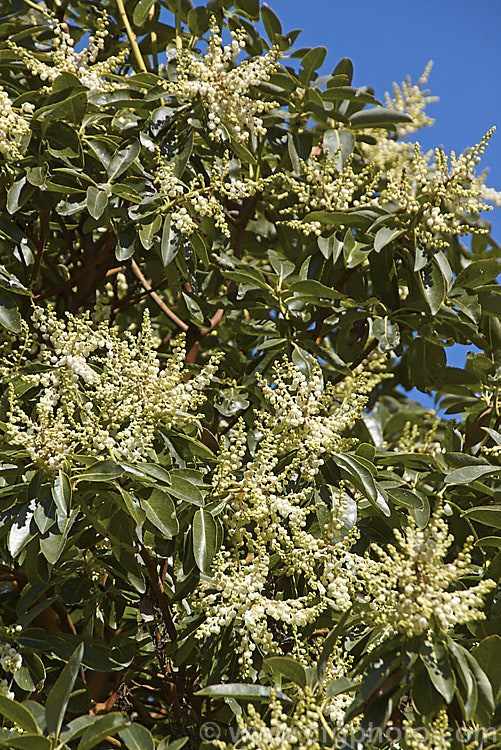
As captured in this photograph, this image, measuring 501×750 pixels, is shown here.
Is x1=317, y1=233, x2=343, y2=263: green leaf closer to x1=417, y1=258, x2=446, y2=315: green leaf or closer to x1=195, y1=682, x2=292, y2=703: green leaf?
x1=417, y1=258, x2=446, y2=315: green leaf

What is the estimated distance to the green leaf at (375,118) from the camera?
9.25ft

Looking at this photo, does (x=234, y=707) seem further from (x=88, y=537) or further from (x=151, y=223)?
(x=151, y=223)

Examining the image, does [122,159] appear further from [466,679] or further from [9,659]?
[466,679]

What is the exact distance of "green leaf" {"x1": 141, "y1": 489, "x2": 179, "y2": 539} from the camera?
1.84m

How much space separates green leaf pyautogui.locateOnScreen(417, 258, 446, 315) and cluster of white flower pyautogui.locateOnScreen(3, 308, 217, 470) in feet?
2.51

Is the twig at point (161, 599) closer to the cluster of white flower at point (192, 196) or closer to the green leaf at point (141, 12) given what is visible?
the cluster of white flower at point (192, 196)

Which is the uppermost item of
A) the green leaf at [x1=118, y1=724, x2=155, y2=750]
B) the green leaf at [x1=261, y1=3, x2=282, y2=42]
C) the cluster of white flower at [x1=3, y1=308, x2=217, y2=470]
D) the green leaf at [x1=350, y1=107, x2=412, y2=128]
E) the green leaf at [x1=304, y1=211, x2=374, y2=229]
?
the green leaf at [x1=261, y1=3, x2=282, y2=42]

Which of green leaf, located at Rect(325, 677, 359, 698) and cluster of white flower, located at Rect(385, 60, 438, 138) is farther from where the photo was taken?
cluster of white flower, located at Rect(385, 60, 438, 138)

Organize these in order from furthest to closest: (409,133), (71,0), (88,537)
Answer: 1. (409,133)
2. (71,0)
3. (88,537)

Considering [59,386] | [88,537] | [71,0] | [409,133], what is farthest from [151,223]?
[409,133]

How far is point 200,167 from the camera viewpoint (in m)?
2.69

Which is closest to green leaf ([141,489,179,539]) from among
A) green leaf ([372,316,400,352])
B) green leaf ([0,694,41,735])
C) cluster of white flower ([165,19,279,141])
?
green leaf ([0,694,41,735])

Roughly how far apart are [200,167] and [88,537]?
1.28 metres

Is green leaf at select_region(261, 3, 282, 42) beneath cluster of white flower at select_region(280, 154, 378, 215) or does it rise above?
above
